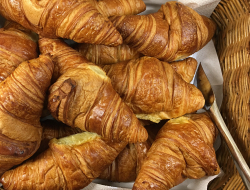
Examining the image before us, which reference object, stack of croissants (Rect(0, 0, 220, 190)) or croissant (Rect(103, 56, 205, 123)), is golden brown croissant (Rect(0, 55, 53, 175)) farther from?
croissant (Rect(103, 56, 205, 123))

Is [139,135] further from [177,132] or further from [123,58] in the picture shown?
[123,58]

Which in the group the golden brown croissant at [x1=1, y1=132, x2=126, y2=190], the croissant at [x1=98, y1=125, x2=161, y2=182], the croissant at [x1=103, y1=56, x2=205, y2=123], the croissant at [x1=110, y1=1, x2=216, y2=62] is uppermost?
the croissant at [x1=110, y1=1, x2=216, y2=62]

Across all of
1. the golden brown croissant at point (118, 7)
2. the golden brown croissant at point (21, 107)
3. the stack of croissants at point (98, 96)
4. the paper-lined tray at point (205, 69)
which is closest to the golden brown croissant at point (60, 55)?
the stack of croissants at point (98, 96)

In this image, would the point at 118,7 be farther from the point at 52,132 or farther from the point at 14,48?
the point at 52,132

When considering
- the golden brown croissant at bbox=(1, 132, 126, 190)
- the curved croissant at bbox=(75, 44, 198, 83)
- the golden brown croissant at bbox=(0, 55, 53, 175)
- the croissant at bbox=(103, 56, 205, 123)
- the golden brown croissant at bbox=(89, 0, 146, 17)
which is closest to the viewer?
the golden brown croissant at bbox=(0, 55, 53, 175)

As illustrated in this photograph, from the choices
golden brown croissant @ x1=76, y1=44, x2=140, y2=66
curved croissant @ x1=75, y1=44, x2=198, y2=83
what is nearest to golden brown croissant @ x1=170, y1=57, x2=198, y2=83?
curved croissant @ x1=75, y1=44, x2=198, y2=83

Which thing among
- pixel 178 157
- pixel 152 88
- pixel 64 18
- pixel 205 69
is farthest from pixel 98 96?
pixel 205 69

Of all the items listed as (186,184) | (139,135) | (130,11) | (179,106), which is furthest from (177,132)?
(130,11)
